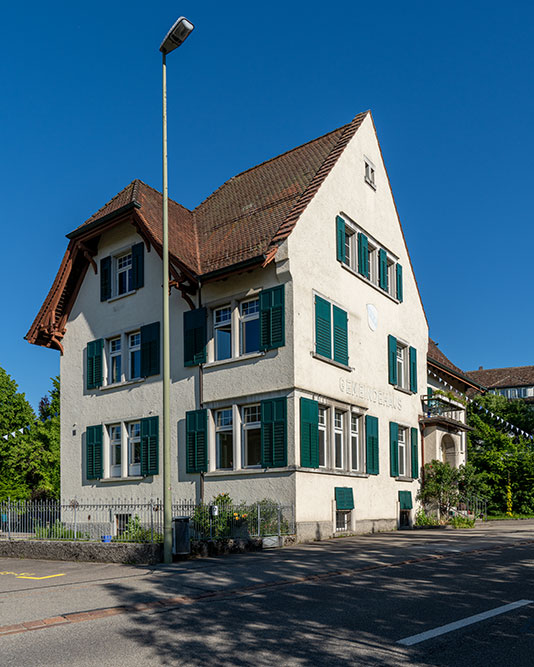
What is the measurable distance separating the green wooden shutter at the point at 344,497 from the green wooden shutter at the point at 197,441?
3726mm

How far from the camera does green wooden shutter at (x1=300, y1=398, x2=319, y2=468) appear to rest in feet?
61.4

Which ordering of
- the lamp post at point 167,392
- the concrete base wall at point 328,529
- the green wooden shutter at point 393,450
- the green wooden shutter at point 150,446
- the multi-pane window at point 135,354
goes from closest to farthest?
the lamp post at point 167,392 < the concrete base wall at point 328,529 < the green wooden shutter at point 150,446 < the multi-pane window at point 135,354 < the green wooden shutter at point 393,450

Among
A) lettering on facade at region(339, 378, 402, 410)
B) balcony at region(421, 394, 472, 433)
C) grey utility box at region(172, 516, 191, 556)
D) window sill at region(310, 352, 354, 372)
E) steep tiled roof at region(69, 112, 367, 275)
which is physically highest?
steep tiled roof at region(69, 112, 367, 275)

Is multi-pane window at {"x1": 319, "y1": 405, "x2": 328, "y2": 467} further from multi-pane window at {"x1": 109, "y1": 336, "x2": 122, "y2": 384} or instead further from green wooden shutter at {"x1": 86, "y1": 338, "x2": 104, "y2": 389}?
green wooden shutter at {"x1": 86, "y1": 338, "x2": 104, "y2": 389}

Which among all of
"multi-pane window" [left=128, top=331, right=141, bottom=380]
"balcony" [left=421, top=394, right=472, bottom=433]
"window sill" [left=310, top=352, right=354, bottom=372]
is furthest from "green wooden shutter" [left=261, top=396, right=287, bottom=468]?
"balcony" [left=421, top=394, right=472, bottom=433]

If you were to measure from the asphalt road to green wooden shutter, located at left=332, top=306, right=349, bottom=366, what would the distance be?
7.59m

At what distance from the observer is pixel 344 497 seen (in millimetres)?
20406

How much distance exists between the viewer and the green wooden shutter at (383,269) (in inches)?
968

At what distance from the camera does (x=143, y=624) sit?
26.2 feet

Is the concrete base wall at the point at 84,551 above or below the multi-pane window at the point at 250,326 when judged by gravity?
below

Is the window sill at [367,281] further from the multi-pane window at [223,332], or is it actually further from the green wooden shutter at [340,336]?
the multi-pane window at [223,332]

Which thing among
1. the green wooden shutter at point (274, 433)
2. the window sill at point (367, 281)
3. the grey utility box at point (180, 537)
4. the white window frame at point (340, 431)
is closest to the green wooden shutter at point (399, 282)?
the window sill at point (367, 281)

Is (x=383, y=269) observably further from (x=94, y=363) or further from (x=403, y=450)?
(x=94, y=363)

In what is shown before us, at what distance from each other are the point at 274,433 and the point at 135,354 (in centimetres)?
677
